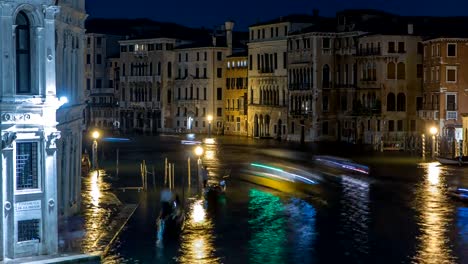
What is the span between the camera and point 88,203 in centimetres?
2938

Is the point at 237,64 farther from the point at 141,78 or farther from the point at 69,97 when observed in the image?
the point at 69,97

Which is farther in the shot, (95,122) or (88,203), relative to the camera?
(95,122)

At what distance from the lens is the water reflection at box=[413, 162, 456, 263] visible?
21375 mm

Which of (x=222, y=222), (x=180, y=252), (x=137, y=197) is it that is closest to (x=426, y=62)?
(x=137, y=197)

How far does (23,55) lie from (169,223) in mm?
7035

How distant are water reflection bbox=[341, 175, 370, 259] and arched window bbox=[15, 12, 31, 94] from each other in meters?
8.39

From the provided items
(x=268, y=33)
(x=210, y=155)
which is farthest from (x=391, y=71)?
(x=210, y=155)

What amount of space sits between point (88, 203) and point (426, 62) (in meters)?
36.5

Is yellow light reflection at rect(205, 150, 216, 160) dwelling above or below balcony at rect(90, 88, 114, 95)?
below

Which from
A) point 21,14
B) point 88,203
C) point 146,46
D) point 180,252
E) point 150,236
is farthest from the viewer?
point 146,46

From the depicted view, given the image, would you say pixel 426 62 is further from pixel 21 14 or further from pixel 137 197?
pixel 21 14

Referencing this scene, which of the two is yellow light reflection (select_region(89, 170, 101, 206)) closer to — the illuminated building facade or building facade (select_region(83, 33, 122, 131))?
the illuminated building facade

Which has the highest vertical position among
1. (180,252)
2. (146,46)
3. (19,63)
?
(146,46)

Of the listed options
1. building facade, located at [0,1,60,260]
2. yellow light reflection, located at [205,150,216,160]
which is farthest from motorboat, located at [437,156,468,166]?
building facade, located at [0,1,60,260]
